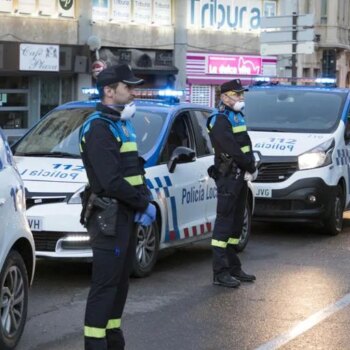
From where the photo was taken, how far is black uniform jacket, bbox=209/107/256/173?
739 centimetres

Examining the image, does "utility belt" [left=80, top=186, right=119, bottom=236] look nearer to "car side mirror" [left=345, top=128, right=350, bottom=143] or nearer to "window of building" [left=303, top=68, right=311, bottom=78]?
"car side mirror" [left=345, top=128, right=350, bottom=143]

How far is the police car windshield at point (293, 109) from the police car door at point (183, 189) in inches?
104

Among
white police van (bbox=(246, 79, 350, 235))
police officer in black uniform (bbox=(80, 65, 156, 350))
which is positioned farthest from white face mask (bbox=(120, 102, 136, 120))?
white police van (bbox=(246, 79, 350, 235))

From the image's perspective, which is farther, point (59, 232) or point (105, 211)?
point (59, 232)

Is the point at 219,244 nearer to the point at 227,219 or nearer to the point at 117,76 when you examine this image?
the point at 227,219

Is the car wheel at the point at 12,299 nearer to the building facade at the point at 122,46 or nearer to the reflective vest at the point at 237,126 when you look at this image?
the reflective vest at the point at 237,126

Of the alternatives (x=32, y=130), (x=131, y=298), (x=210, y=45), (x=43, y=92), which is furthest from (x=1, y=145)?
(x=210, y=45)

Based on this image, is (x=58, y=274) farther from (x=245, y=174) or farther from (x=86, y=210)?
(x=86, y=210)

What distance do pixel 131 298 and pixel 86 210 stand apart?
249 centimetres

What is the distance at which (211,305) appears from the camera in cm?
693

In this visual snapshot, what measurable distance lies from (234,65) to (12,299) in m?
24.1

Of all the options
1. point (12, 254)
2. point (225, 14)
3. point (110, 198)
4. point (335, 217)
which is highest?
point (225, 14)

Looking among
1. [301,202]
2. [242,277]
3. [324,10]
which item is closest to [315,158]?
[301,202]

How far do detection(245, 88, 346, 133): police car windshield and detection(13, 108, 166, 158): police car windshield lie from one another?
3.10 meters
